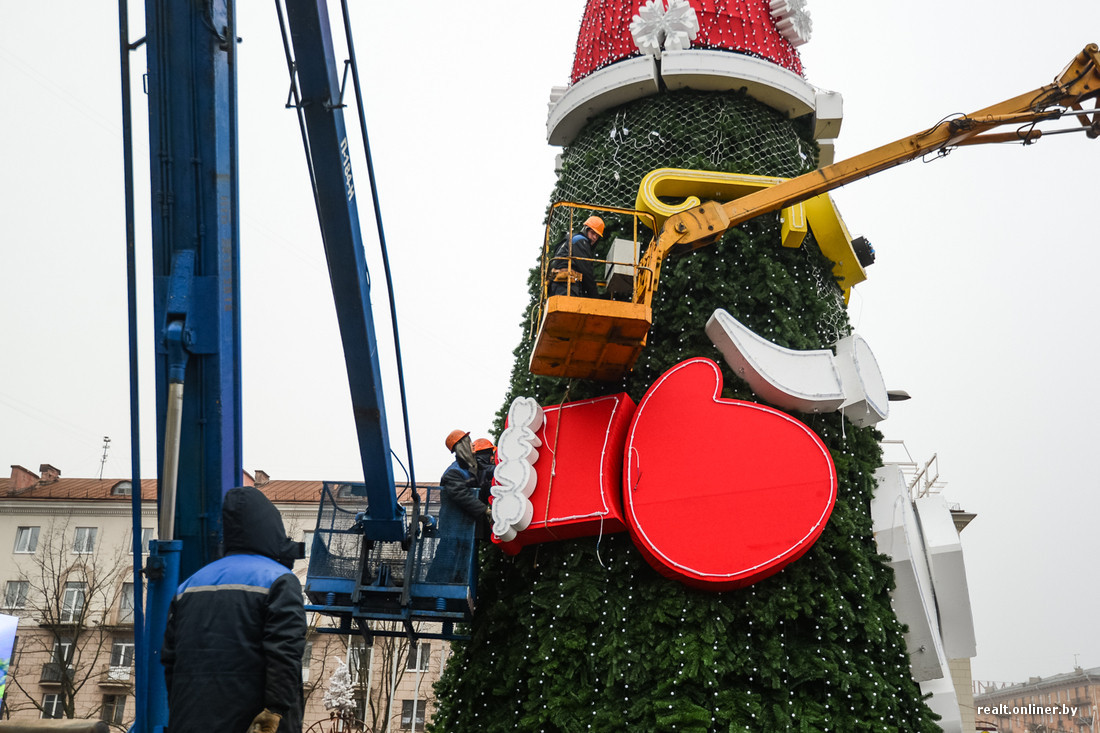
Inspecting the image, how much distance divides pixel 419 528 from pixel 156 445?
15.2 feet

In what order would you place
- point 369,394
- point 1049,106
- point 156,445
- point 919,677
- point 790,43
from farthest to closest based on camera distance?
point 790,43, point 1049,106, point 369,394, point 919,677, point 156,445

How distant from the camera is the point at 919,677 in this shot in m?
10.2

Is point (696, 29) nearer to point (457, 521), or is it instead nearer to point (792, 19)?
point (792, 19)

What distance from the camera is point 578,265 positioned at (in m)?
11.1

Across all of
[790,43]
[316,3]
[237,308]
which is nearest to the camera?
[237,308]

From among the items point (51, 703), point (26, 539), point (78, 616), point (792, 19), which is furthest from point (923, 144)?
point (26, 539)

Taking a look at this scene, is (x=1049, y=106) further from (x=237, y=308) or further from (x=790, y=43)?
(x=237, y=308)

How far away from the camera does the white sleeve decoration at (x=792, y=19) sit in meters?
13.5

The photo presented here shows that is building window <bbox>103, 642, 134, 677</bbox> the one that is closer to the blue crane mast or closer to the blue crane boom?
the blue crane mast

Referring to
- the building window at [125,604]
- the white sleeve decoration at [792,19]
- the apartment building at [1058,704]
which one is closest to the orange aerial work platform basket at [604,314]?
the white sleeve decoration at [792,19]

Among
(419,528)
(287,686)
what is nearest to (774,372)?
(419,528)

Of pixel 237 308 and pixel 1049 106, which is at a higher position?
pixel 1049 106

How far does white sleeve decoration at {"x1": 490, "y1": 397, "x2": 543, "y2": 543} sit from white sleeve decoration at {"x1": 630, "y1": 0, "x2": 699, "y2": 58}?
16.2 feet

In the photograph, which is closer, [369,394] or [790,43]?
[369,394]
